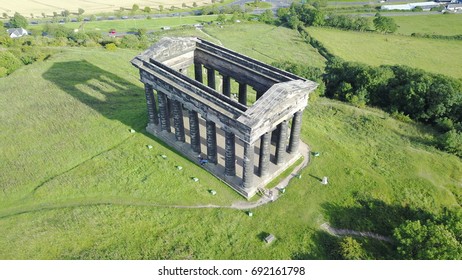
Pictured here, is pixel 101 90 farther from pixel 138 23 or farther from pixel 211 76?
pixel 138 23

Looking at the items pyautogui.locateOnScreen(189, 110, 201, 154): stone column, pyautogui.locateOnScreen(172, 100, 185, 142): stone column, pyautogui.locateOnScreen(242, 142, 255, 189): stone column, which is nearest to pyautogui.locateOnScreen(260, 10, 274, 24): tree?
pyautogui.locateOnScreen(172, 100, 185, 142): stone column

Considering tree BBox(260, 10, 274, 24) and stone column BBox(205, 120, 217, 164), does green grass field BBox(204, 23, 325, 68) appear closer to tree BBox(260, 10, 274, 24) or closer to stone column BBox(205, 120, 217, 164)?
tree BBox(260, 10, 274, 24)

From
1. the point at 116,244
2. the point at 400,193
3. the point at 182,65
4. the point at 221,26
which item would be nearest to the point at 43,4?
the point at 221,26

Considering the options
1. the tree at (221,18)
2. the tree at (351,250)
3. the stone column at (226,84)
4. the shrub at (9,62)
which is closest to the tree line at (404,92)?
the stone column at (226,84)

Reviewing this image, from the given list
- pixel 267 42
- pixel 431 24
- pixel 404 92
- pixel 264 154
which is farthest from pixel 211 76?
pixel 431 24

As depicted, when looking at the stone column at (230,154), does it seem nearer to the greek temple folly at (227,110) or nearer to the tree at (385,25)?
the greek temple folly at (227,110)

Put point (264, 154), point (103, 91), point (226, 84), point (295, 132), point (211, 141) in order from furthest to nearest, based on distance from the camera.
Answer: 1. point (103, 91)
2. point (226, 84)
3. point (295, 132)
4. point (211, 141)
5. point (264, 154)
